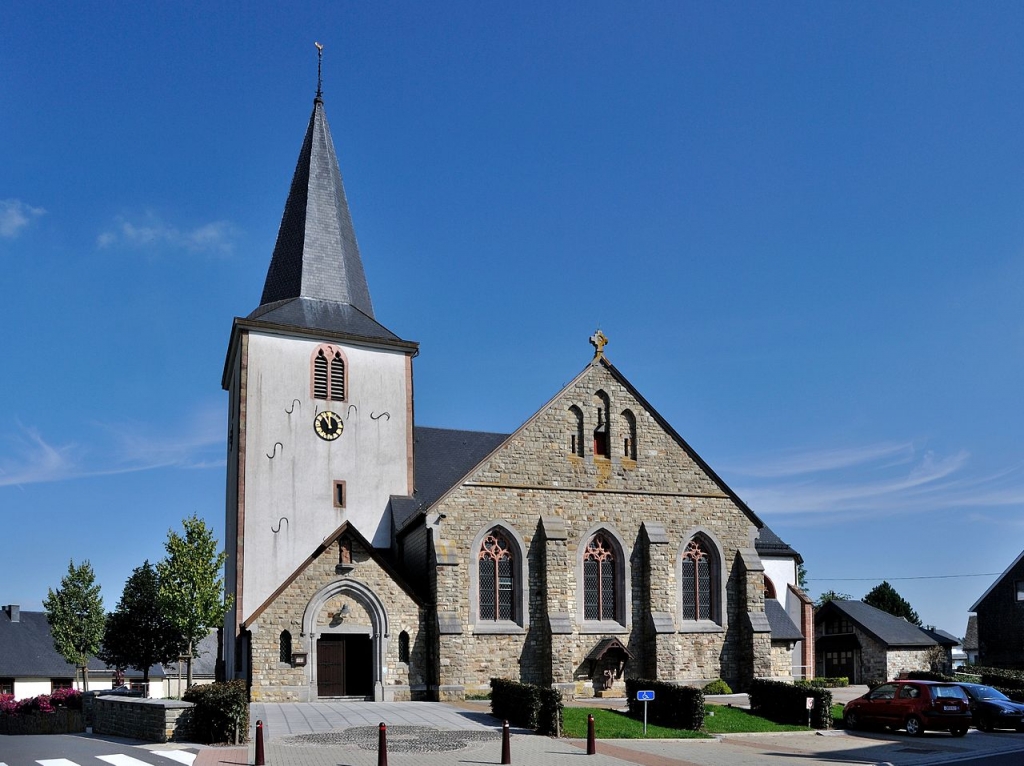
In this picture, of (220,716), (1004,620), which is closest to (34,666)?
(220,716)

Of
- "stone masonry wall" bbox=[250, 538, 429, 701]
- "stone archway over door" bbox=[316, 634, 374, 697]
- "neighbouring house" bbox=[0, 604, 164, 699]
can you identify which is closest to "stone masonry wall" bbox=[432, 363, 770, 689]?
"stone masonry wall" bbox=[250, 538, 429, 701]

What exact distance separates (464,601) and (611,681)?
5209 millimetres

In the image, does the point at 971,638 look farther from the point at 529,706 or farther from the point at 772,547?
the point at 529,706

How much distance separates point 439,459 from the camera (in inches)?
1442

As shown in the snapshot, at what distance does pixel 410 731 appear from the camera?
21.2 metres

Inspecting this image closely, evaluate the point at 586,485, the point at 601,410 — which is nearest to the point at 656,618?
the point at 586,485

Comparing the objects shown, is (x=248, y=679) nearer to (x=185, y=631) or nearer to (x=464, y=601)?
(x=185, y=631)

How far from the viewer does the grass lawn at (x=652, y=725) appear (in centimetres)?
2141

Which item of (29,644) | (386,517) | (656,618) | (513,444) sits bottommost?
(29,644)

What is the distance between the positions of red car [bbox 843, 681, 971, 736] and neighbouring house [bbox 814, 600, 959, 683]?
70.6 ft

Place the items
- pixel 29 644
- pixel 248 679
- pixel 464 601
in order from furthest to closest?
pixel 29 644, pixel 464 601, pixel 248 679

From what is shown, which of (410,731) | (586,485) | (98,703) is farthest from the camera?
(586,485)

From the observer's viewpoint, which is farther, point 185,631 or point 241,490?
point 241,490

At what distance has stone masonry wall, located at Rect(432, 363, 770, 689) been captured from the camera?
29.9 meters
